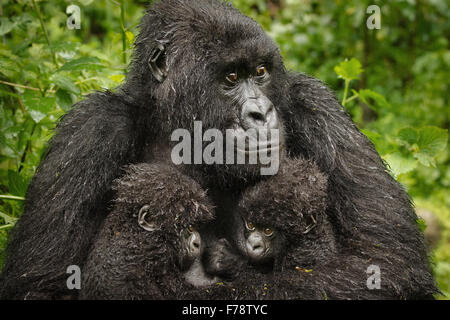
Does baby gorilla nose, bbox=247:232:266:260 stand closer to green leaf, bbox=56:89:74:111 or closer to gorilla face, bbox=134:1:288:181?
gorilla face, bbox=134:1:288:181

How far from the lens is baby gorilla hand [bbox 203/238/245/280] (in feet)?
12.2

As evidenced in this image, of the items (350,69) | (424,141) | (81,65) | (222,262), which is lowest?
(222,262)

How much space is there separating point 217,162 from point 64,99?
4.98 feet

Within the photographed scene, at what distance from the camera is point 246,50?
3703mm

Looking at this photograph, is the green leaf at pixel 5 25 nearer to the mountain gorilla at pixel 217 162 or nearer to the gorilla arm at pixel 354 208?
the mountain gorilla at pixel 217 162

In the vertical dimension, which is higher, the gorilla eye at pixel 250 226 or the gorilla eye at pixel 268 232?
the gorilla eye at pixel 250 226

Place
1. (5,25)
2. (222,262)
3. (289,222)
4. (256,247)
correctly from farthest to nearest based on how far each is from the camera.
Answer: (5,25) → (222,262) → (256,247) → (289,222)

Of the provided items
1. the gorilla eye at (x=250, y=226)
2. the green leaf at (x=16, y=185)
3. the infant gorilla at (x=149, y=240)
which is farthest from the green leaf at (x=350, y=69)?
the green leaf at (x=16, y=185)

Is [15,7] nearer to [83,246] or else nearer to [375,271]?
[83,246]

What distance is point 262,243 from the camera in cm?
362

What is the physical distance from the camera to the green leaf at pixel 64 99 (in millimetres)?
4516

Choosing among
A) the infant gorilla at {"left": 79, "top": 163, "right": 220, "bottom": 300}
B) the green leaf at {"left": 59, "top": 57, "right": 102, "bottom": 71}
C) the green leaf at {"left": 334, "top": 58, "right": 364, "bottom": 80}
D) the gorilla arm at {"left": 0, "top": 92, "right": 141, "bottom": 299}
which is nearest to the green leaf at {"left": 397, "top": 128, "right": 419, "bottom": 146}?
the green leaf at {"left": 334, "top": 58, "right": 364, "bottom": 80}

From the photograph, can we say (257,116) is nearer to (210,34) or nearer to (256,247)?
(210,34)

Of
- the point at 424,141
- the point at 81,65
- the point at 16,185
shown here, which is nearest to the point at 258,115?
the point at 81,65
